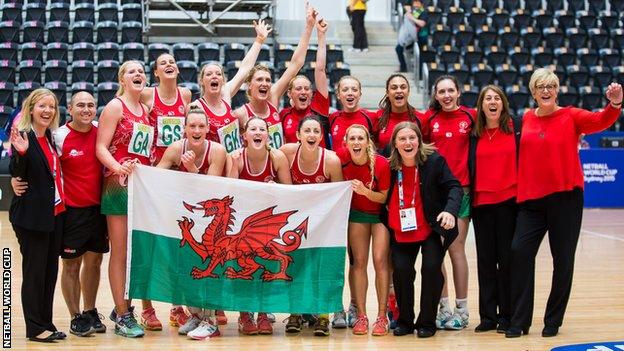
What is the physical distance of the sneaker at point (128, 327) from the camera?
5.62 metres

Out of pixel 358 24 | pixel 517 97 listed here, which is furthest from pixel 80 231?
pixel 358 24

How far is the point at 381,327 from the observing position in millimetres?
5691

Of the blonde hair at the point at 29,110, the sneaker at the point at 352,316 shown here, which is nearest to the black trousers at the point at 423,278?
the sneaker at the point at 352,316

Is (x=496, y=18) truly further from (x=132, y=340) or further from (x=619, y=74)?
(x=132, y=340)

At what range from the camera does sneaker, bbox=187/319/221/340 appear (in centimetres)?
558

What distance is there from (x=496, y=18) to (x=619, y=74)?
8.28 ft

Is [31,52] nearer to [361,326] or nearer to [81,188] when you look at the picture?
[81,188]

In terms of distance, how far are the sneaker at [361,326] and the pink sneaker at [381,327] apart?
0.20 feet

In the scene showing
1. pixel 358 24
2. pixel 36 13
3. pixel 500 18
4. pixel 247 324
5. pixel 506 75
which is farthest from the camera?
pixel 500 18

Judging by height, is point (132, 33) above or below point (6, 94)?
above

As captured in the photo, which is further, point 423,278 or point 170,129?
point 170,129

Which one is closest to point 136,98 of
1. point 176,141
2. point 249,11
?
point 176,141

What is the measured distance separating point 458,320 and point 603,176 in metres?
9.24

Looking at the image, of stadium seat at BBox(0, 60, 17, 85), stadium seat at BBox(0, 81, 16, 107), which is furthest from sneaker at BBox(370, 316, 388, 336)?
stadium seat at BBox(0, 60, 17, 85)
